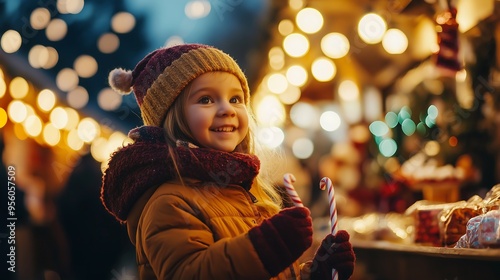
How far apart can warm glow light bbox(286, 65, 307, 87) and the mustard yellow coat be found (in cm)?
878

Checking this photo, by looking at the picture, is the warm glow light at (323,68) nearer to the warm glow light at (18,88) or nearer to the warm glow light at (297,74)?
the warm glow light at (297,74)

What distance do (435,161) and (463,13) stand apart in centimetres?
145

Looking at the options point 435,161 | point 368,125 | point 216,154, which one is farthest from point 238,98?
point 368,125

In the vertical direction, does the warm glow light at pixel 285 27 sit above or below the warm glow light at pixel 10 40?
above

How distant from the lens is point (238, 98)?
122 inches

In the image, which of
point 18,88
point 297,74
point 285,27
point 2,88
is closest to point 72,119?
point 18,88

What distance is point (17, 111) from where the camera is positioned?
1109cm

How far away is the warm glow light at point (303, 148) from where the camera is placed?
1484 centimetres

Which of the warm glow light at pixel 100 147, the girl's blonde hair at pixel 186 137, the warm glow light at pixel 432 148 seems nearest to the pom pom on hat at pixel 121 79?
the girl's blonde hair at pixel 186 137

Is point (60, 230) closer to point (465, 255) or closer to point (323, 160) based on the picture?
point (465, 255)

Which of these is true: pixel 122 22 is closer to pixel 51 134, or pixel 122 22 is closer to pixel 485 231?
pixel 51 134

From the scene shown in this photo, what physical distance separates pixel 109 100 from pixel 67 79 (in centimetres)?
69

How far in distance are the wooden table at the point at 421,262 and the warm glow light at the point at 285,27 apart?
190 inches

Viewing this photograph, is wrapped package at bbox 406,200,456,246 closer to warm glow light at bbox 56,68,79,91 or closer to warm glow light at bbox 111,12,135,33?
warm glow light at bbox 111,12,135,33
